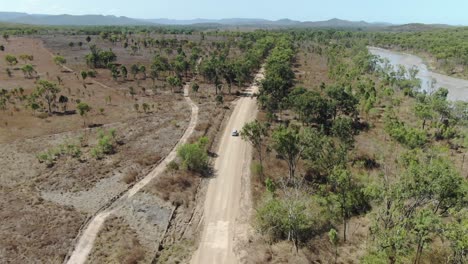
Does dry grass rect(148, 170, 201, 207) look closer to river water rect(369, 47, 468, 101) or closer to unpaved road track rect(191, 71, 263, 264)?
unpaved road track rect(191, 71, 263, 264)

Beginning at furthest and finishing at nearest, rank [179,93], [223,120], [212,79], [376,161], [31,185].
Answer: [212,79], [179,93], [223,120], [376,161], [31,185]

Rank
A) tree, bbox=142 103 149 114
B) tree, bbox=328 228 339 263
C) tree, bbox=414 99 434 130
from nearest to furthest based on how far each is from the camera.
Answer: tree, bbox=328 228 339 263 → tree, bbox=414 99 434 130 → tree, bbox=142 103 149 114

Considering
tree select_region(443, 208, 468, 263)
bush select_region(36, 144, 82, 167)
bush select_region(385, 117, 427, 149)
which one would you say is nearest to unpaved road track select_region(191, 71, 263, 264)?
tree select_region(443, 208, 468, 263)

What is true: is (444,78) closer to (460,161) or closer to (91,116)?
(460,161)

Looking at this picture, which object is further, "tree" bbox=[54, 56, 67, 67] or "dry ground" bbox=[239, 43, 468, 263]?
"tree" bbox=[54, 56, 67, 67]

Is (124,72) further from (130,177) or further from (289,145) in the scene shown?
(289,145)

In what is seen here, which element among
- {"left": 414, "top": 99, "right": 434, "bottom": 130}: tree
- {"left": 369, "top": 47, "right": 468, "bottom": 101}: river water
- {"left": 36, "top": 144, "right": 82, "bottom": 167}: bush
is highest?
{"left": 414, "top": 99, "right": 434, "bottom": 130}: tree

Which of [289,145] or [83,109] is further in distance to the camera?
[83,109]

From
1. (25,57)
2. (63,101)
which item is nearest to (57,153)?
(63,101)

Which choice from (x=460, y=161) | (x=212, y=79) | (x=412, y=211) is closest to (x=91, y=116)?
(x=212, y=79)
